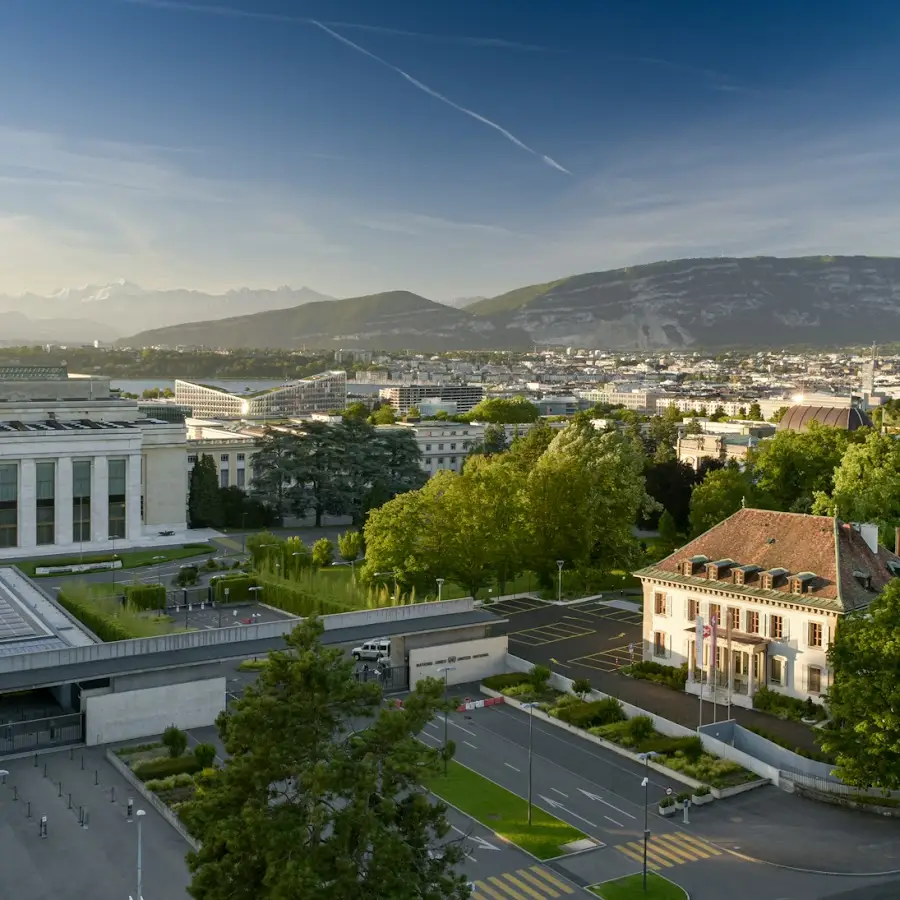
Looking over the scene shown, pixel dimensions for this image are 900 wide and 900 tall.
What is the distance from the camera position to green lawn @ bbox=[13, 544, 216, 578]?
278 ft

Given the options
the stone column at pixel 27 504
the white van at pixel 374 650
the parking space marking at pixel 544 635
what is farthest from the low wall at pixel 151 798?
the stone column at pixel 27 504

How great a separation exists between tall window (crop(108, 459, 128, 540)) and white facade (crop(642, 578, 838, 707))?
182 ft

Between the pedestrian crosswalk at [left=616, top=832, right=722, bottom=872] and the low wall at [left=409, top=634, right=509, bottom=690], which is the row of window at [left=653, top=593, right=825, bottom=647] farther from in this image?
the pedestrian crosswalk at [left=616, top=832, right=722, bottom=872]

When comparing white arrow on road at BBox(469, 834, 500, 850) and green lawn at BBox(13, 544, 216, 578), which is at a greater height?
green lawn at BBox(13, 544, 216, 578)

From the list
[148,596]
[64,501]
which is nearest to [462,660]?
[148,596]

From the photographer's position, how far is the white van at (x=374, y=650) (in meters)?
58.2

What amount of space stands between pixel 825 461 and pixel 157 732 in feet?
228

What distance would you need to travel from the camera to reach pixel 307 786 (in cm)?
2414

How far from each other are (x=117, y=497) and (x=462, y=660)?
4943 cm

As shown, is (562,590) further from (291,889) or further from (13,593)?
(291,889)

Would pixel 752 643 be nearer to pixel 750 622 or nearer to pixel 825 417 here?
pixel 750 622

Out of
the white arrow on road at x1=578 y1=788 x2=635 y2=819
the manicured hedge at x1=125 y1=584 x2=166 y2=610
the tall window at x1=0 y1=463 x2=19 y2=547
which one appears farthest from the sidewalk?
the tall window at x1=0 y1=463 x2=19 y2=547

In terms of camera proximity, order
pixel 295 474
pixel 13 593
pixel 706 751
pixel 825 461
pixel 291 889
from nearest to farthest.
→ pixel 291 889 → pixel 706 751 → pixel 13 593 → pixel 825 461 → pixel 295 474

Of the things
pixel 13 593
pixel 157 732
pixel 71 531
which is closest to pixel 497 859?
pixel 157 732
